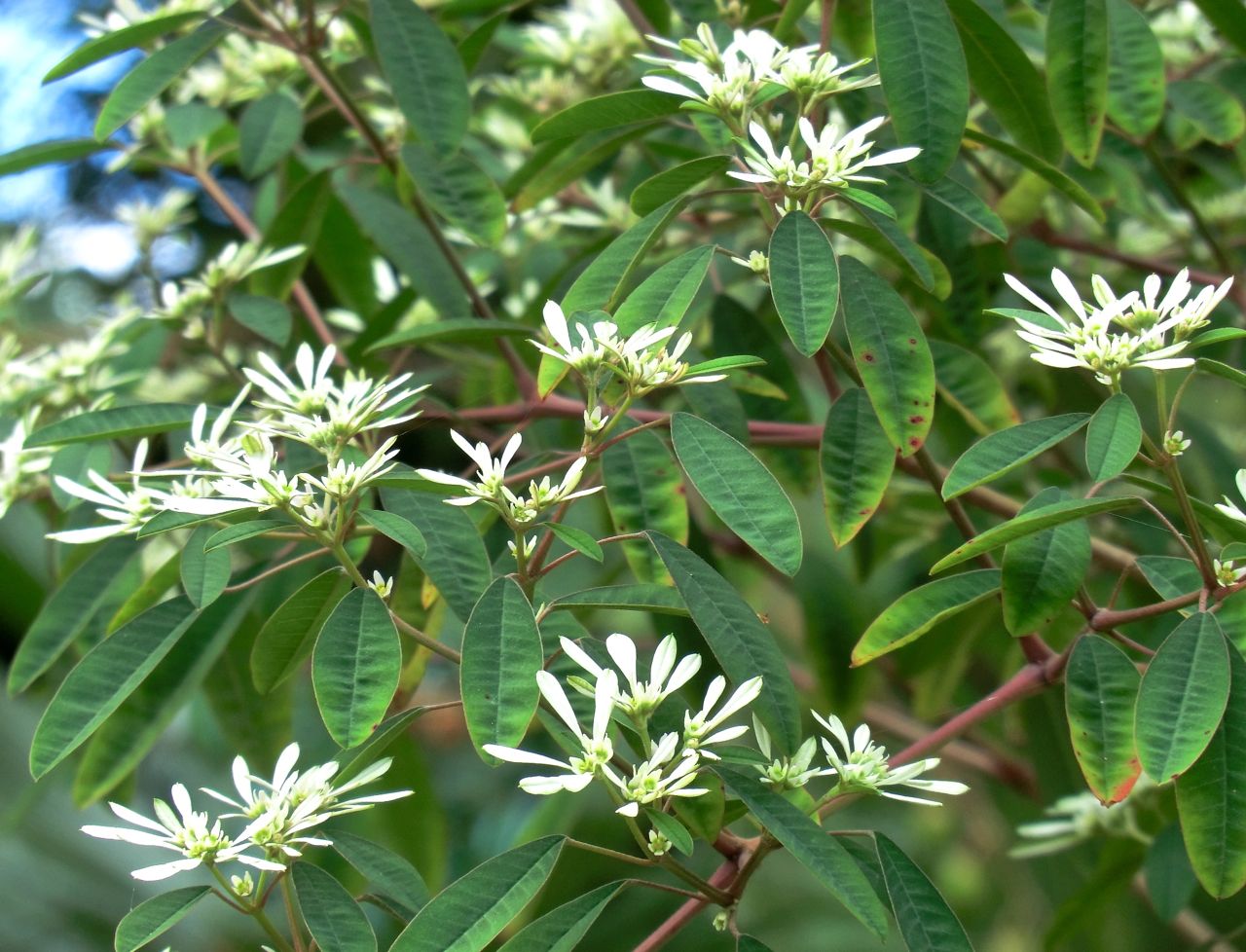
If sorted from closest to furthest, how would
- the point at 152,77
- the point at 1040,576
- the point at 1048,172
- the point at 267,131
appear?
the point at 1040,576
the point at 1048,172
the point at 152,77
the point at 267,131

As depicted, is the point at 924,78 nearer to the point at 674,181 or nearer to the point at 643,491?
the point at 674,181

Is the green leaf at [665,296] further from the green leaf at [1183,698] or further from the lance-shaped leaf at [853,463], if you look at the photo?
the green leaf at [1183,698]

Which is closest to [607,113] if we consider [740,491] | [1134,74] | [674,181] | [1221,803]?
[674,181]

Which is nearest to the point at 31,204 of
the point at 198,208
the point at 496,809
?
the point at 198,208

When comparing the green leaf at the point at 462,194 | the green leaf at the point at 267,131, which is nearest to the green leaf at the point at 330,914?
the green leaf at the point at 462,194

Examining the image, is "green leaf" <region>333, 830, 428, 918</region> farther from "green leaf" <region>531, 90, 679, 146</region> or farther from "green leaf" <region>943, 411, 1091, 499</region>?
"green leaf" <region>531, 90, 679, 146</region>

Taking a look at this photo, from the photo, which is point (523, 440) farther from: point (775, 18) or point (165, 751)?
point (165, 751)

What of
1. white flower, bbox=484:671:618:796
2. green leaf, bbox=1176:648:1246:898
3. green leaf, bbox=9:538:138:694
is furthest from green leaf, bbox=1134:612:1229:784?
green leaf, bbox=9:538:138:694
